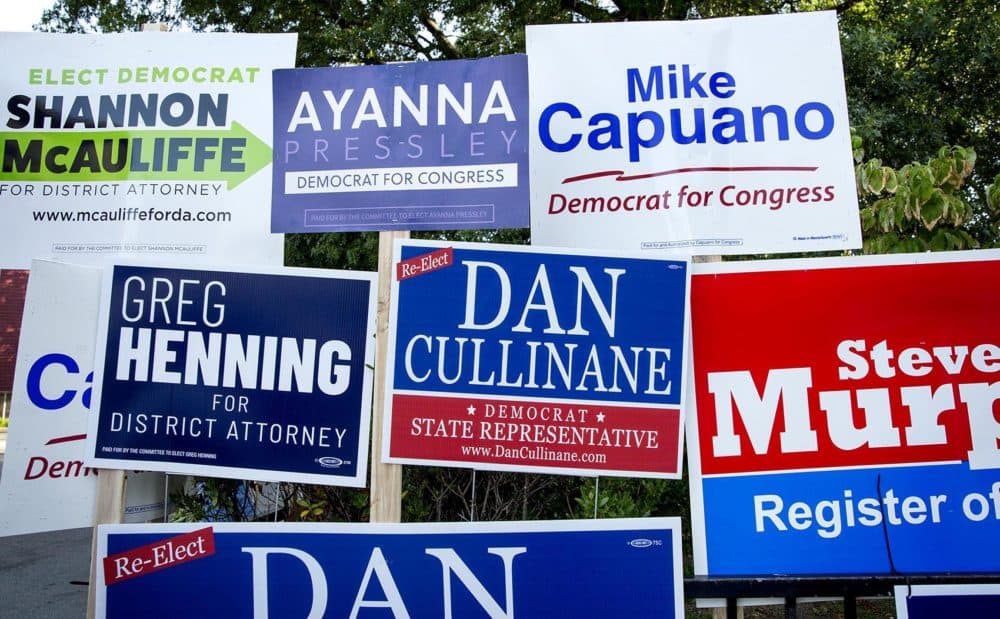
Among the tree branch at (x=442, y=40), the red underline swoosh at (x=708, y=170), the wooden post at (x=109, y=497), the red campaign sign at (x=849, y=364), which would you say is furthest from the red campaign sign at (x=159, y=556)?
the tree branch at (x=442, y=40)

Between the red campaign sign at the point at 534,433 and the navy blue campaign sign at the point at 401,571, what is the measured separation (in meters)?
0.22

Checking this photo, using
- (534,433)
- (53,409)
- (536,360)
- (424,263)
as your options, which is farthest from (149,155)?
(534,433)

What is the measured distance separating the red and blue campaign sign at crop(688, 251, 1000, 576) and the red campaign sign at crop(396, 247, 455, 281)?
36.7 inches

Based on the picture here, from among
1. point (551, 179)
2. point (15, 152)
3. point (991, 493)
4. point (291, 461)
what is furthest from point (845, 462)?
point (15, 152)

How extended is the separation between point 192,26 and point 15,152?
7.66m

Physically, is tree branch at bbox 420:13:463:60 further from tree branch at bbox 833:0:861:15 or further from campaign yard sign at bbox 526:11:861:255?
campaign yard sign at bbox 526:11:861:255

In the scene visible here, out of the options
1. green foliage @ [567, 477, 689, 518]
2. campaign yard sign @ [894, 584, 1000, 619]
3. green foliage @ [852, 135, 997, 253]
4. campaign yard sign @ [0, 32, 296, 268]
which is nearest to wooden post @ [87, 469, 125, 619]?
campaign yard sign @ [0, 32, 296, 268]

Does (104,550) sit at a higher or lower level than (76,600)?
higher

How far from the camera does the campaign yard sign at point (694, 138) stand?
10.4 ft

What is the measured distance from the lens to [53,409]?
3.07 meters

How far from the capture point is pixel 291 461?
9.64 ft

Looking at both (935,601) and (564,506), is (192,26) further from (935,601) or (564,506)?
(935,601)

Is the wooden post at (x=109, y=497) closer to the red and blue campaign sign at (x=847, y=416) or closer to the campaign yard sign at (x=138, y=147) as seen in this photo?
the campaign yard sign at (x=138, y=147)

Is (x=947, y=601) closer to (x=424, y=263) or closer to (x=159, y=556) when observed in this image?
(x=424, y=263)
